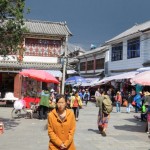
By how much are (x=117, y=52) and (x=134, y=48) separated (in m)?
4.31

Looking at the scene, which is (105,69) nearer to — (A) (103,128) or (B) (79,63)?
(B) (79,63)

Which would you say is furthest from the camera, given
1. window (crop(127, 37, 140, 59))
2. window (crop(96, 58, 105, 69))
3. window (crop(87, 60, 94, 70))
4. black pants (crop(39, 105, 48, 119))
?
window (crop(87, 60, 94, 70))

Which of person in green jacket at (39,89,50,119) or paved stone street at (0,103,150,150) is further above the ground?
person in green jacket at (39,89,50,119)

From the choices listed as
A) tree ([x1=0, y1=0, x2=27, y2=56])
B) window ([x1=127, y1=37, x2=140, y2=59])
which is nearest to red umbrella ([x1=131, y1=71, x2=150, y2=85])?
tree ([x1=0, y1=0, x2=27, y2=56])

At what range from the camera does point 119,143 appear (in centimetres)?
1225

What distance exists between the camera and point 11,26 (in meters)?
14.6

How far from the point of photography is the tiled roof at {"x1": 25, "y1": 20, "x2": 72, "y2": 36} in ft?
108

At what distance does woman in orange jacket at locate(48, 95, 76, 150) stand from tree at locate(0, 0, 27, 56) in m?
8.45

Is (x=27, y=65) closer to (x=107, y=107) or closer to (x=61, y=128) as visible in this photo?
(x=107, y=107)

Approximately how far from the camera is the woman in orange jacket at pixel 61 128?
20.0 ft

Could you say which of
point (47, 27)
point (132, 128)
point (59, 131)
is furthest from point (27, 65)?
point (59, 131)

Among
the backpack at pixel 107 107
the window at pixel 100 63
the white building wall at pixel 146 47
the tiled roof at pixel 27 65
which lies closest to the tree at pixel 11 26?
the backpack at pixel 107 107

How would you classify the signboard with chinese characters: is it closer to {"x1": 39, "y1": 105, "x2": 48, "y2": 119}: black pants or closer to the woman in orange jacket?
{"x1": 39, "y1": 105, "x2": 48, "y2": 119}: black pants

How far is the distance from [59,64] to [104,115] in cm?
1867
